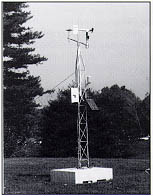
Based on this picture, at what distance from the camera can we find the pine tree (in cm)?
1972

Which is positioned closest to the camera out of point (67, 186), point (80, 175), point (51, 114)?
point (67, 186)

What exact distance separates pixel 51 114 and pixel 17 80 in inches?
83.9

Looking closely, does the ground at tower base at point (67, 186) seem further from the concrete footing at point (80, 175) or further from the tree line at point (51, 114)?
the tree line at point (51, 114)

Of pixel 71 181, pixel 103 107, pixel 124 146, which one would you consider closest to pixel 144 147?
pixel 124 146

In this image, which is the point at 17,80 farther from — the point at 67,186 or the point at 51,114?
the point at 67,186

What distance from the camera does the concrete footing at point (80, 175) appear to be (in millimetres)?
9688

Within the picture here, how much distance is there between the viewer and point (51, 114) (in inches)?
782

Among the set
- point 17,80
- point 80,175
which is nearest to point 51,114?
point 17,80

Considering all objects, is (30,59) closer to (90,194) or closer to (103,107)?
(103,107)

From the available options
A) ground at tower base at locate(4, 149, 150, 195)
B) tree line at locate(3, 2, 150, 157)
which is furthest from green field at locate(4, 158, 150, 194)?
tree line at locate(3, 2, 150, 157)

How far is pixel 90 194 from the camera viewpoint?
8570mm

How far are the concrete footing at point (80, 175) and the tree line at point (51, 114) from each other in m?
8.90

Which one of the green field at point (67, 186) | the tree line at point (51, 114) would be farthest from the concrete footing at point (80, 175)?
→ the tree line at point (51, 114)

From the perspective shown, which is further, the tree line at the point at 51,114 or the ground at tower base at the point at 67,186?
the tree line at the point at 51,114
